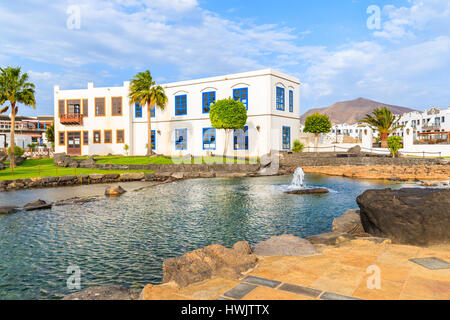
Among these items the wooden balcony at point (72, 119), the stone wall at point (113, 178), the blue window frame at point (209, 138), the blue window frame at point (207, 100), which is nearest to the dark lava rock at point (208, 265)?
the stone wall at point (113, 178)

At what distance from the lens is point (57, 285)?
201 inches

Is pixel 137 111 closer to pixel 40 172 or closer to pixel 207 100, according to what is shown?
pixel 207 100

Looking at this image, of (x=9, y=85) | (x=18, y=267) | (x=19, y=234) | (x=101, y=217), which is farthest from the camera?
(x=9, y=85)

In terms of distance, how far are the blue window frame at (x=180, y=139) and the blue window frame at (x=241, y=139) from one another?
699 cm

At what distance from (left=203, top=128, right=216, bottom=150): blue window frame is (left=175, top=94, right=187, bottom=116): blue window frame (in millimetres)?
4067

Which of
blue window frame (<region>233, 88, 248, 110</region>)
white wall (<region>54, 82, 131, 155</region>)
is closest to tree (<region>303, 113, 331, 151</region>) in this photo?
blue window frame (<region>233, 88, 248, 110</region>)

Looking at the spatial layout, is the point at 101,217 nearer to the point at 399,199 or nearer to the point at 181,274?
the point at 181,274

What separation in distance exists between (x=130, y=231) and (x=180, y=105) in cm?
3113

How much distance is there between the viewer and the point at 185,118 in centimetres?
3747

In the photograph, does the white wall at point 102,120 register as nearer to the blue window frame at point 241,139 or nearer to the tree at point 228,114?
the blue window frame at point 241,139

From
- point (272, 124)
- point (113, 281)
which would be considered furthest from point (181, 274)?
point (272, 124)

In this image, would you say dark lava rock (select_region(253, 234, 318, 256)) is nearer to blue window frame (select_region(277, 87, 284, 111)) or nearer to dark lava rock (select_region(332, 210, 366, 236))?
dark lava rock (select_region(332, 210, 366, 236))

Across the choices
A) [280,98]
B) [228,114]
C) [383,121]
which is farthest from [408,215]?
[383,121]
